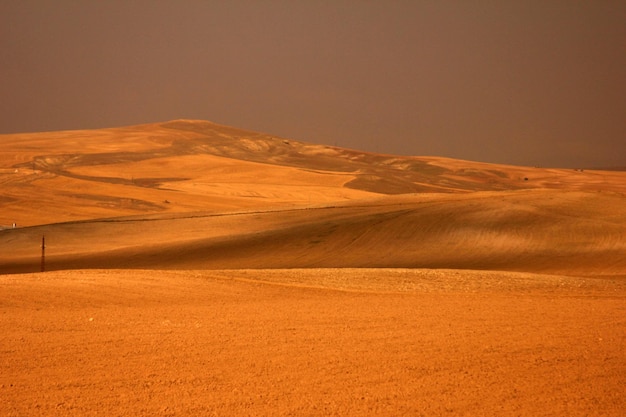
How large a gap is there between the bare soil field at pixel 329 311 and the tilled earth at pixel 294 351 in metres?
0.03

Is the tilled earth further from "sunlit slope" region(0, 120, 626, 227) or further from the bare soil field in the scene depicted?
"sunlit slope" region(0, 120, 626, 227)

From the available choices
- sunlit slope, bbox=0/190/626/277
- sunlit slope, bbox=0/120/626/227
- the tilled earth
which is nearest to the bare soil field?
the tilled earth

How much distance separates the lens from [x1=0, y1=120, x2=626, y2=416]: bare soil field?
7.11 m

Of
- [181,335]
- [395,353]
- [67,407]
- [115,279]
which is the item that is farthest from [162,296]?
[67,407]

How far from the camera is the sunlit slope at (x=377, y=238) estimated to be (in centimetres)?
2552

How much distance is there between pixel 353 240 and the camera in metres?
28.8

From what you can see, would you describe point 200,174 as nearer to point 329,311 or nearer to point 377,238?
point 377,238

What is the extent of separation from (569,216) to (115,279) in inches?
871

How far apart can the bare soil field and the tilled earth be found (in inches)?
1.3

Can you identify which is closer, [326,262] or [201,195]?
[326,262]

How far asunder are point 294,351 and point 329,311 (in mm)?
3373

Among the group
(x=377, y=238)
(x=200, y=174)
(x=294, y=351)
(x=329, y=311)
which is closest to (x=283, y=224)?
(x=377, y=238)

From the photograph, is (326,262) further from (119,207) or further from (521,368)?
(119,207)

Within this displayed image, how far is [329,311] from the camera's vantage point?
1223 centimetres
